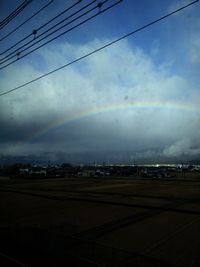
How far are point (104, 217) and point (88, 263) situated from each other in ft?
23.9

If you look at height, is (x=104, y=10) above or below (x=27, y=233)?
above

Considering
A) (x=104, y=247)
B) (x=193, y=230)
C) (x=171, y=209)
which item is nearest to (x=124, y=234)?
(x=104, y=247)

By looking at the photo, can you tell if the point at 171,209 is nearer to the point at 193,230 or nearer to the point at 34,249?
the point at 193,230

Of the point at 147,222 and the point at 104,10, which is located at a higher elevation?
the point at 104,10

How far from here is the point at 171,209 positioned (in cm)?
1733

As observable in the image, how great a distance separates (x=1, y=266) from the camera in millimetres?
8125

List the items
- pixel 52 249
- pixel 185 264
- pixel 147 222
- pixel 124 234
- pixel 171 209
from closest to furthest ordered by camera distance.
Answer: pixel 185 264, pixel 52 249, pixel 124 234, pixel 147 222, pixel 171 209

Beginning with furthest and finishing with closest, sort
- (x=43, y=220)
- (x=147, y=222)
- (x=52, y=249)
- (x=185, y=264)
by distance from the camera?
(x=43, y=220) → (x=147, y=222) → (x=52, y=249) → (x=185, y=264)

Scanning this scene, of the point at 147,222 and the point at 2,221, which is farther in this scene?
the point at 2,221

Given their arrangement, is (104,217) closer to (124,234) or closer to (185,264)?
(124,234)

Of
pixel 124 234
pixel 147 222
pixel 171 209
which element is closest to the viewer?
pixel 124 234

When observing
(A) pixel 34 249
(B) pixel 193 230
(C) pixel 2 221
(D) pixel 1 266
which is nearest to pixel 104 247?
(A) pixel 34 249

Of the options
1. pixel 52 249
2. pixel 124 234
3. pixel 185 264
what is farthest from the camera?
pixel 124 234

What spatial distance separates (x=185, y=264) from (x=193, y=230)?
4.23m
